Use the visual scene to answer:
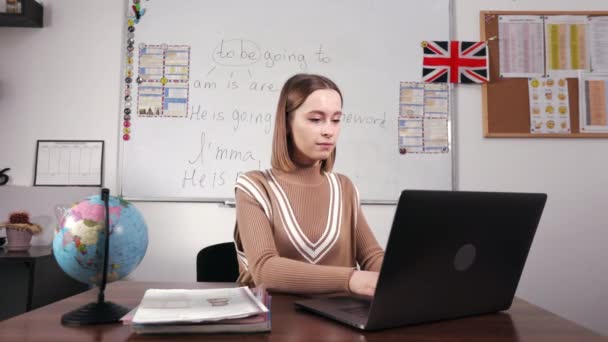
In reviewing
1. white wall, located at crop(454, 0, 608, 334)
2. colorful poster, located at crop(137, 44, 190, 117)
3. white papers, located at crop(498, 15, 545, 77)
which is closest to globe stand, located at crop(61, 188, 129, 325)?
colorful poster, located at crop(137, 44, 190, 117)

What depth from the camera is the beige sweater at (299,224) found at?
1099 millimetres

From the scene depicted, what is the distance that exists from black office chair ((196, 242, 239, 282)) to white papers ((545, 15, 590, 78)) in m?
1.88

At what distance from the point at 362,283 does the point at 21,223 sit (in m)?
1.75

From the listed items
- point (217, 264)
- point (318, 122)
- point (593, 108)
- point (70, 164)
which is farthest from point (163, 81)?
point (593, 108)

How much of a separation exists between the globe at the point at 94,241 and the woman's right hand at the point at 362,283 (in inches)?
16.1

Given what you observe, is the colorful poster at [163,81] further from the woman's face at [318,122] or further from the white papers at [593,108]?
the white papers at [593,108]

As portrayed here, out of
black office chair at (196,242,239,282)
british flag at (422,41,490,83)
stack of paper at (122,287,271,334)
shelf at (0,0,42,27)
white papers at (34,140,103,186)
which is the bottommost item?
black office chair at (196,242,239,282)

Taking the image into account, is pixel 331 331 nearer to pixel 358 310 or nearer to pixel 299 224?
pixel 358 310

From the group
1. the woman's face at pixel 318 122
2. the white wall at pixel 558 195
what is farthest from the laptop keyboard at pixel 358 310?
the white wall at pixel 558 195

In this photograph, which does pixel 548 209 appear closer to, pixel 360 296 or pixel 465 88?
pixel 465 88

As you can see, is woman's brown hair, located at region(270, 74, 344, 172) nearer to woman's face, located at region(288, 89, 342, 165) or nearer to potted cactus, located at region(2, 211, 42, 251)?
woman's face, located at region(288, 89, 342, 165)

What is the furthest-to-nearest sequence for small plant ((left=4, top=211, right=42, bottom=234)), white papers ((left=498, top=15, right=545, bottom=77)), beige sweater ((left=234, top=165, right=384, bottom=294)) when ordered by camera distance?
1. white papers ((left=498, top=15, right=545, bottom=77))
2. small plant ((left=4, top=211, right=42, bottom=234))
3. beige sweater ((left=234, top=165, right=384, bottom=294))

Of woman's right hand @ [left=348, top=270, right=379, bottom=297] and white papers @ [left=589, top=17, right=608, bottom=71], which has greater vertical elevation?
white papers @ [left=589, top=17, right=608, bottom=71]

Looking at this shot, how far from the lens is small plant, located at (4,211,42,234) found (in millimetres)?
1949
